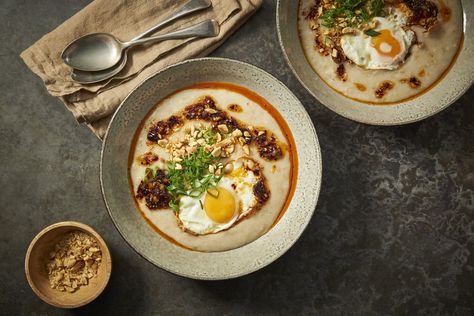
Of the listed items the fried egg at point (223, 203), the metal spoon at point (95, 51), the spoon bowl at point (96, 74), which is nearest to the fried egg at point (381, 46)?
the fried egg at point (223, 203)

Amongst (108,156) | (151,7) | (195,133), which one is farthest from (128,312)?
(151,7)

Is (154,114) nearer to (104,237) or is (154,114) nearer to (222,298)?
(104,237)

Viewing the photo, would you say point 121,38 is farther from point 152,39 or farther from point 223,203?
point 223,203

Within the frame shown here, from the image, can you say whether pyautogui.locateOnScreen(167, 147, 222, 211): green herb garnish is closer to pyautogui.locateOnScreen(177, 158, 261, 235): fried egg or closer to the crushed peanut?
pyautogui.locateOnScreen(177, 158, 261, 235): fried egg

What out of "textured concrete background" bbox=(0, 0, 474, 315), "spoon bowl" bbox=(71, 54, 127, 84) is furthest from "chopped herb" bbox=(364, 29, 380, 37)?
"spoon bowl" bbox=(71, 54, 127, 84)

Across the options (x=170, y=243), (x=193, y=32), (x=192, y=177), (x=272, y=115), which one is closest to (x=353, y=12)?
(x=272, y=115)

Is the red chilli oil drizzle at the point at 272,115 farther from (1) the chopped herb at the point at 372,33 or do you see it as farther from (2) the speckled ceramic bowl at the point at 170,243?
(1) the chopped herb at the point at 372,33
